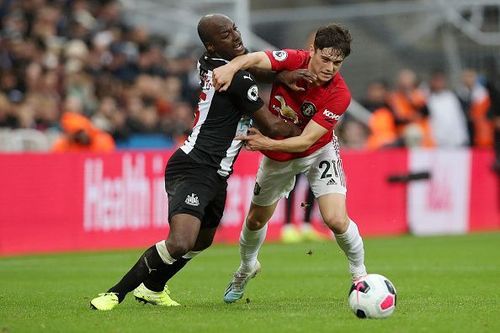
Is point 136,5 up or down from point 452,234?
up

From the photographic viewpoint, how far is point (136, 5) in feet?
82.1

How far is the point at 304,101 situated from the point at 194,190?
127 centimetres

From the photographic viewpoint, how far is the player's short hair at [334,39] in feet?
30.8

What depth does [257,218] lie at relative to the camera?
10133 millimetres

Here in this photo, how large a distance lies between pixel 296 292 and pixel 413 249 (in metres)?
6.17

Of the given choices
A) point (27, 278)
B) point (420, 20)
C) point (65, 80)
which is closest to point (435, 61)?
point (420, 20)

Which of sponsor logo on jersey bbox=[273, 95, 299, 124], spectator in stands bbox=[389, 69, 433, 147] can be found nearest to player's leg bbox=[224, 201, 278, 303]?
sponsor logo on jersey bbox=[273, 95, 299, 124]

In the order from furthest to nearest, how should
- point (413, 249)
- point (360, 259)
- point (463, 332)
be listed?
point (413, 249) < point (360, 259) < point (463, 332)

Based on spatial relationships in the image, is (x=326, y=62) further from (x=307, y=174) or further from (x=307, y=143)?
(x=307, y=174)

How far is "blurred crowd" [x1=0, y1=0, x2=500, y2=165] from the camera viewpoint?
60.1 ft

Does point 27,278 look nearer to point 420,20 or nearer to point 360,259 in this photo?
point 360,259

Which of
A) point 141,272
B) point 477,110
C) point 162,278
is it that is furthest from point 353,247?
point 477,110

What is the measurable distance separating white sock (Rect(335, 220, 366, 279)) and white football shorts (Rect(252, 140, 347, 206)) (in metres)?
0.38

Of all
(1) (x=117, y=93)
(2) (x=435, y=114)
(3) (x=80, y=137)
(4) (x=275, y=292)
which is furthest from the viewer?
(2) (x=435, y=114)
